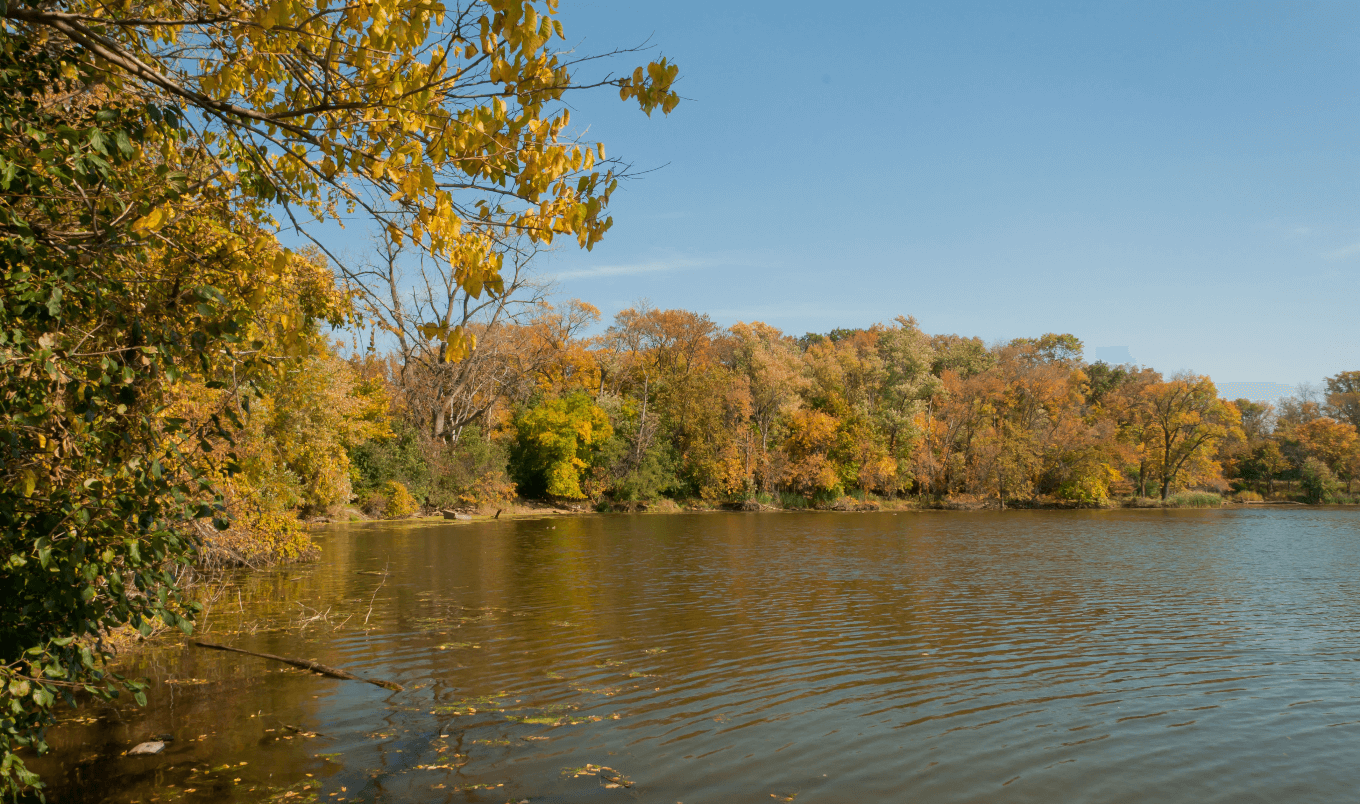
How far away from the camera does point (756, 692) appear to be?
8.96 metres

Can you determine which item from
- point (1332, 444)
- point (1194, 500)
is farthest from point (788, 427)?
point (1332, 444)

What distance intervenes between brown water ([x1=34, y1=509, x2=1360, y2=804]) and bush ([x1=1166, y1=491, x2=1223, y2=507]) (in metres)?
41.4

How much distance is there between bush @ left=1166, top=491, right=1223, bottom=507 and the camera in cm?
5528

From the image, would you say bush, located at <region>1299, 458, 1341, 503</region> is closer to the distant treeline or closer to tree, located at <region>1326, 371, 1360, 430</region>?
the distant treeline

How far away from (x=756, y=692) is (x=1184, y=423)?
6094 centimetres

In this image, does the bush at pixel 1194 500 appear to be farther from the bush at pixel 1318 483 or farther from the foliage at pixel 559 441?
the foliage at pixel 559 441

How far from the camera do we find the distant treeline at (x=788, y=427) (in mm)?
43875

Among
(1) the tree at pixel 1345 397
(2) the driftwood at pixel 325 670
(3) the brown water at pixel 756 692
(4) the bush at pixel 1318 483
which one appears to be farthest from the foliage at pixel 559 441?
(1) the tree at pixel 1345 397

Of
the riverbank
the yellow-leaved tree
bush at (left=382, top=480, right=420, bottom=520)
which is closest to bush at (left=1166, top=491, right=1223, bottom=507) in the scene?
the riverbank

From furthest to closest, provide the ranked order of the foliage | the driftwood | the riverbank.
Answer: the foliage → the riverbank → the driftwood

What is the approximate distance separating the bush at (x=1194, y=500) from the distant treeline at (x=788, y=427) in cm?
142

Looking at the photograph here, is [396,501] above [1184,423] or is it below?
below

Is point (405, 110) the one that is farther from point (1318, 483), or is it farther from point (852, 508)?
point (1318, 483)

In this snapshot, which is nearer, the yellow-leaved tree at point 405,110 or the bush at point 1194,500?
the yellow-leaved tree at point 405,110
